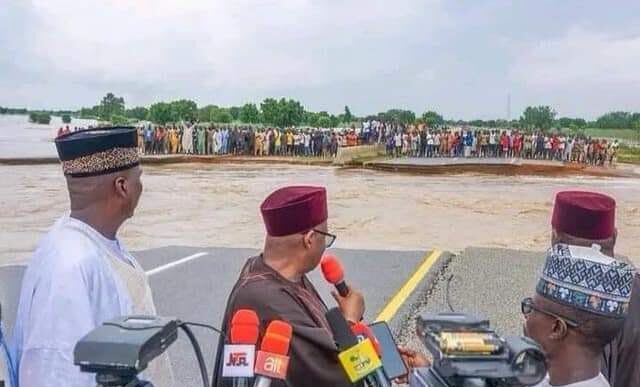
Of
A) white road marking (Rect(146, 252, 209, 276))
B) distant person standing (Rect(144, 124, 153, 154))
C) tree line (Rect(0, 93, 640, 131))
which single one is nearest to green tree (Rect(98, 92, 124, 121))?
tree line (Rect(0, 93, 640, 131))

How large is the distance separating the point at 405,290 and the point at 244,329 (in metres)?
7.22

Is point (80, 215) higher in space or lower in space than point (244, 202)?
higher

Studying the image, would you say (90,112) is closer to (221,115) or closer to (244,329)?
(221,115)

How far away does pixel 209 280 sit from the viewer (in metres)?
9.89

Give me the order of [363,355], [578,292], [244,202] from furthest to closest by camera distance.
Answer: [244,202] < [578,292] < [363,355]

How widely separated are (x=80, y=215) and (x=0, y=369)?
63 cm

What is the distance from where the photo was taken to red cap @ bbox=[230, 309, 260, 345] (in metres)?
2.00

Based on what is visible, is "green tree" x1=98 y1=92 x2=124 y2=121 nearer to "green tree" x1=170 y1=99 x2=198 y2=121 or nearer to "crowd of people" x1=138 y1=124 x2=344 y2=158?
"green tree" x1=170 y1=99 x2=198 y2=121

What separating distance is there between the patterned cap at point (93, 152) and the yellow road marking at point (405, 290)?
16.1 ft

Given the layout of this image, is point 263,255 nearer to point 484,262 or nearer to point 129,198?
point 129,198

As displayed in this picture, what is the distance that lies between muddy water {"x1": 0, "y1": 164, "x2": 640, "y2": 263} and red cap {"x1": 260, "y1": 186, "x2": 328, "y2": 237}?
34.1ft

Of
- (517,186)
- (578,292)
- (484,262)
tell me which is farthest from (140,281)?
(517,186)

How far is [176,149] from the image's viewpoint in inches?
1898

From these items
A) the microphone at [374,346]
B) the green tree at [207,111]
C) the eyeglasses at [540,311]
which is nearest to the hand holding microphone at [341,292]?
the microphone at [374,346]
